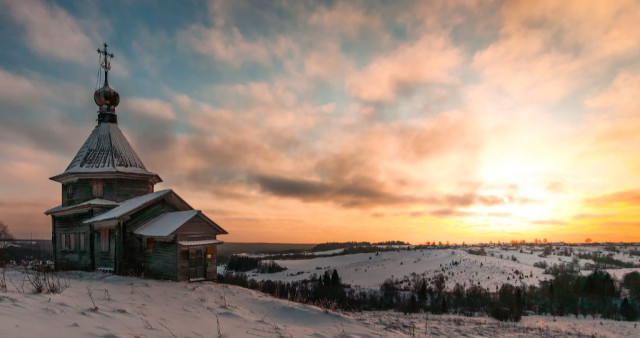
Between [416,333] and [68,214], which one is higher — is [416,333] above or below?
below

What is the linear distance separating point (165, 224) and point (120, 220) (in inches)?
102

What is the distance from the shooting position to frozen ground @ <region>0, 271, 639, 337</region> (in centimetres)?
666

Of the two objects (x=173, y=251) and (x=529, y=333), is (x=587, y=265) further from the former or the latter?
(x=173, y=251)

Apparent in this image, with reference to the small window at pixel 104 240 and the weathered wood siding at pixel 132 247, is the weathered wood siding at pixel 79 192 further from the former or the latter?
the weathered wood siding at pixel 132 247

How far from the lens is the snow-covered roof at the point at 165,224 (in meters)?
18.7

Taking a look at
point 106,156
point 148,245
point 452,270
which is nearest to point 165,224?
point 148,245

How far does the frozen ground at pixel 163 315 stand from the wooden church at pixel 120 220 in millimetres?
2386

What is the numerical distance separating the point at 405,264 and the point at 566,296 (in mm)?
37918

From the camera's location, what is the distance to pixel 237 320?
1077 cm

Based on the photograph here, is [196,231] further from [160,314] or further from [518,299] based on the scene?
[518,299]

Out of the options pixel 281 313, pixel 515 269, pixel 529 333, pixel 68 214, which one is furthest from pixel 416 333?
pixel 515 269

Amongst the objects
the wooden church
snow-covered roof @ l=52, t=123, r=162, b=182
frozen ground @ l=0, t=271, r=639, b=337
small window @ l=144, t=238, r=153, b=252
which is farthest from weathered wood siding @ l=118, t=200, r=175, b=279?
snow-covered roof @ l=52, t=123, r=162, b=182

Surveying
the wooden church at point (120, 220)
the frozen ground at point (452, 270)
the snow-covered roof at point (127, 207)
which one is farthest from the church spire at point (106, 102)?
the frozen ground at point (452, 270)

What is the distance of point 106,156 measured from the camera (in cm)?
2364
